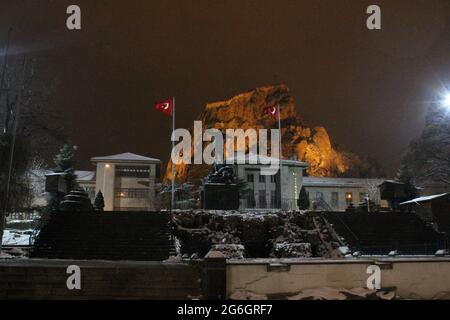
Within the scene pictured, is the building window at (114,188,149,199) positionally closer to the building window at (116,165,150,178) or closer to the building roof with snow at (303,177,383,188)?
the building window at (116,165,150,178)

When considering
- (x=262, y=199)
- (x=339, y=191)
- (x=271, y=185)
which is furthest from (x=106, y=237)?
(x=339, y=191)

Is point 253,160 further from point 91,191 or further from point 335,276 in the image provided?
point 335,276

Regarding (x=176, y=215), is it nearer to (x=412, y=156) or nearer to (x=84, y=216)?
(x=84, y=216)

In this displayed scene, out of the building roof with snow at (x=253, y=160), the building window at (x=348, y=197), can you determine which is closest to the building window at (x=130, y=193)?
the building roof with snow at (x=253, y=160)

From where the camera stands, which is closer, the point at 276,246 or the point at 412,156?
the point at 276,246

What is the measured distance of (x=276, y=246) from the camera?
76.9 ft

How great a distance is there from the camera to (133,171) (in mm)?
53188

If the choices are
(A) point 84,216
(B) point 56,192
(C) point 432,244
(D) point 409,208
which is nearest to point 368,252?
(C) point 432,244

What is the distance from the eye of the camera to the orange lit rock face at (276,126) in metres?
127

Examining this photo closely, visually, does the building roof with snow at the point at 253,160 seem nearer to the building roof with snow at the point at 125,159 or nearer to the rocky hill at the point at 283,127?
the building roof with snow at the point at 125,159

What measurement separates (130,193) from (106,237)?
100 feet
